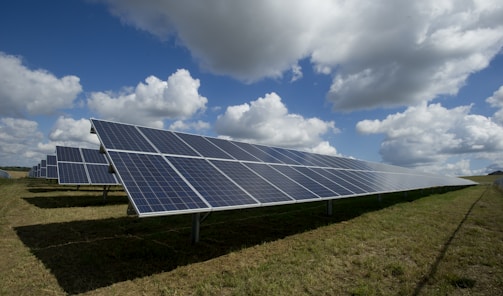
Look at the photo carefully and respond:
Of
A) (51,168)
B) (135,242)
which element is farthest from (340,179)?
(51,168)

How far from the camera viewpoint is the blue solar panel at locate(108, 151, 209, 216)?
7.68 metres

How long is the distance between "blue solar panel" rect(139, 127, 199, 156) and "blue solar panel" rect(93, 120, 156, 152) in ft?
1.48

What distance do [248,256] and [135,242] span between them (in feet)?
15.3

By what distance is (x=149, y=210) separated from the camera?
23.9ft

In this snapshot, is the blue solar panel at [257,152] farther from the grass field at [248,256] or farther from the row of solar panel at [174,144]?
the grass field at [248,256]

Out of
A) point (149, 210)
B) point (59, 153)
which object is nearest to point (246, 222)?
point (149, 210)

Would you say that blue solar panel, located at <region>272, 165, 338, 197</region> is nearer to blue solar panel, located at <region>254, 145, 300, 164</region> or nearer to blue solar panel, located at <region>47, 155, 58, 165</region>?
blue solar panel, located at <region>254, 145, 300, 164</region>

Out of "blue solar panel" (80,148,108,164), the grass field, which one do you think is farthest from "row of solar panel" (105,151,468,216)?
"blue solar panel" (80,148,108,164)

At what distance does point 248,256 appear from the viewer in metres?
9.59

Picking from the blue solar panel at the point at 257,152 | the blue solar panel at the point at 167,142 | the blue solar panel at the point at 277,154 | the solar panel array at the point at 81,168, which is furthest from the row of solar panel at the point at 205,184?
the solar panel array at the point at 81,168

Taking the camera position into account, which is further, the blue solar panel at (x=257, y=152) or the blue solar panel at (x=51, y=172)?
the blue solar panel at (x=51, y=172)

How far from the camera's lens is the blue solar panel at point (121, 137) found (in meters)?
10.6

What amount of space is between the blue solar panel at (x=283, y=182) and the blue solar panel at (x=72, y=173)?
15886 mm

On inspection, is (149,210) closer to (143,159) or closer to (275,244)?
(143,159)
